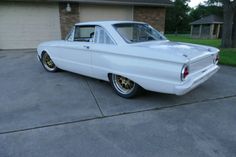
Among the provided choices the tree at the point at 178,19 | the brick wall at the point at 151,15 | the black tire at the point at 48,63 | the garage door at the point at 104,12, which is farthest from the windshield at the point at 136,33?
the tree at the point at 178,19

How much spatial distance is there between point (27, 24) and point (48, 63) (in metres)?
6.15

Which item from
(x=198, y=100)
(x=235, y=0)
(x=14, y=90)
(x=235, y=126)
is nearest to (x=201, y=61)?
(x=198, y=100)

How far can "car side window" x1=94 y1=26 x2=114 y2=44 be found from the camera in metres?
4.13

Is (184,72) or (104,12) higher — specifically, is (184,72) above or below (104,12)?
below

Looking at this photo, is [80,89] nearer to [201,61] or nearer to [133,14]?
[201,61]

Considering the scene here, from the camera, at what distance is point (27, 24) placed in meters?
11.1

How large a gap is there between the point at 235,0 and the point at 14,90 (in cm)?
1150

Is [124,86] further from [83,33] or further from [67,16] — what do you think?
[67,16]

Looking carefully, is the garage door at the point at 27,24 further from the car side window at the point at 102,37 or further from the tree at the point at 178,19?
the tree at the point at 178,19

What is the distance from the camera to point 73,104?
12.6 ft

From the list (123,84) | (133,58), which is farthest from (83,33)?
(133,58)

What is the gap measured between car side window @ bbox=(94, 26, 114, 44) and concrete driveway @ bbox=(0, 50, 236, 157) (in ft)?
3.66

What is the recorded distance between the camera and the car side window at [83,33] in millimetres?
4820

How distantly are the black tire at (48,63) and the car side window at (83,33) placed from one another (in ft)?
4.85
